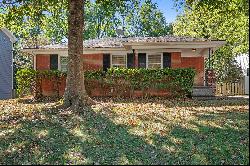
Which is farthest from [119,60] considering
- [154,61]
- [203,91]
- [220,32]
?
[220,32]

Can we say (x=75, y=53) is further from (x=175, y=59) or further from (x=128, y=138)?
(x=175, y=59)

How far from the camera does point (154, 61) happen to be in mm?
23156

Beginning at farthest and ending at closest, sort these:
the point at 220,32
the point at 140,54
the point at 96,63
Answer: the point at 220,32, the point at 96,63, the point at 140,54

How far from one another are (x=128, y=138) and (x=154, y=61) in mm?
14144

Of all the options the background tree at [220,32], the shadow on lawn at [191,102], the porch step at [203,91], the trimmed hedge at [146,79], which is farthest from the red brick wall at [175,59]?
the background tree at [220,32]

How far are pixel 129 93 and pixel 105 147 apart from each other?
11131 mm

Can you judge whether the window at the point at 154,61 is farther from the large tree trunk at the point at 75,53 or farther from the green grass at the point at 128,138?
the green grass at the point at 128,138

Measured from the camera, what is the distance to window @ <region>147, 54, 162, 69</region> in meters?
23.1

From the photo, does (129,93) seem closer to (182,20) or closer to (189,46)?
(189,46)

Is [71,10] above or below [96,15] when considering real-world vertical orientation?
below

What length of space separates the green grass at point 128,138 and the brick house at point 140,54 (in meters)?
9.43

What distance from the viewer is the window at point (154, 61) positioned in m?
23.1

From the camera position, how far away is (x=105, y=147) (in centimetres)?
881

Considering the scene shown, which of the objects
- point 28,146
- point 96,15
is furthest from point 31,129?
point 96,15
